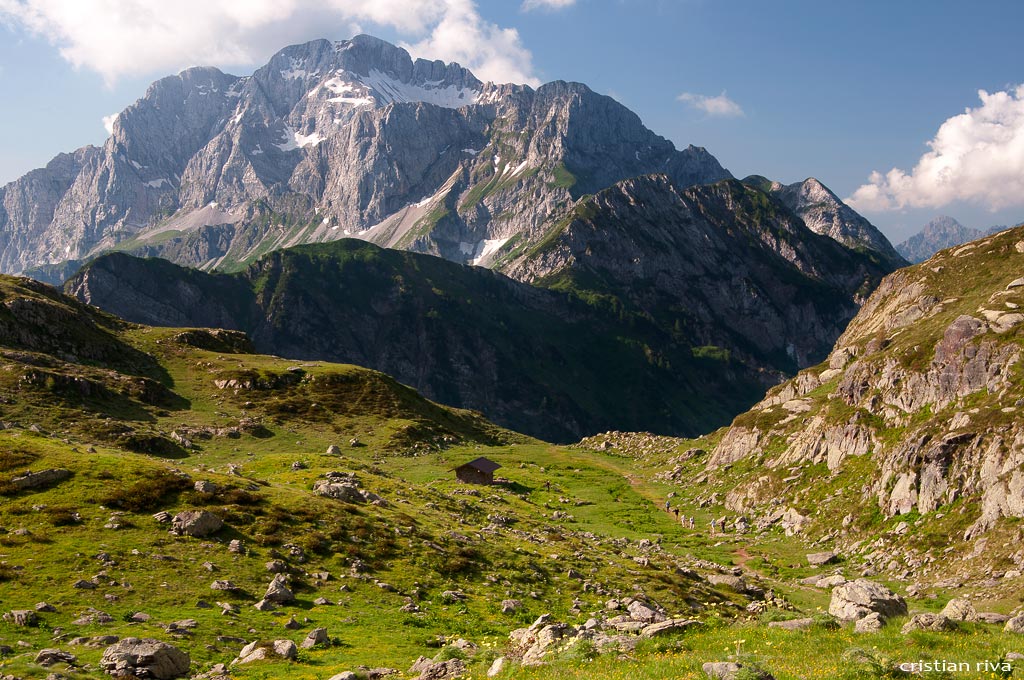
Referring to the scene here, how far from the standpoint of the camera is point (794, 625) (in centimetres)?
2058

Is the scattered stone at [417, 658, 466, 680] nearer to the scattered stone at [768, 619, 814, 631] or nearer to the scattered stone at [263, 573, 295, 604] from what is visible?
the scattered stone at [768, 619, 814, 631]

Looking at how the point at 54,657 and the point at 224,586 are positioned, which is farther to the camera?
the point at 224,586

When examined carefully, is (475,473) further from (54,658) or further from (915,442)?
(54,658)

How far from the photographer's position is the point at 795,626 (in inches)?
806

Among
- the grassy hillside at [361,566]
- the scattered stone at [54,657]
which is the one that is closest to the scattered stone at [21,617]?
the grassy hillside at [361,566]

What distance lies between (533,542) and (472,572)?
11444 mm

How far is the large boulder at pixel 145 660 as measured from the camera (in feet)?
67.8

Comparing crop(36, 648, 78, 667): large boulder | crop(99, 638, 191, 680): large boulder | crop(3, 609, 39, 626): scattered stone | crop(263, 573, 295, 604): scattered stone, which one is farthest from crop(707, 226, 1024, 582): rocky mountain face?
crop(3, 609, 39, 626): scattered stone

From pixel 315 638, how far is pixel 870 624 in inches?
779

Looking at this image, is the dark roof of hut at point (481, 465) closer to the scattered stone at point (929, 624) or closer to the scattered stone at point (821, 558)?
the scattered stone at point (821, 558)

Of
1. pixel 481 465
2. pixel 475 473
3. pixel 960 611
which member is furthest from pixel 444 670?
pixel 481 465

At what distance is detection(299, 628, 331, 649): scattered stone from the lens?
25000mm

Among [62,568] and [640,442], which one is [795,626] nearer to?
[62,568]

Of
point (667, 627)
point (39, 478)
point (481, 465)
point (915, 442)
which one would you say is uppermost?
point (915, 442)
